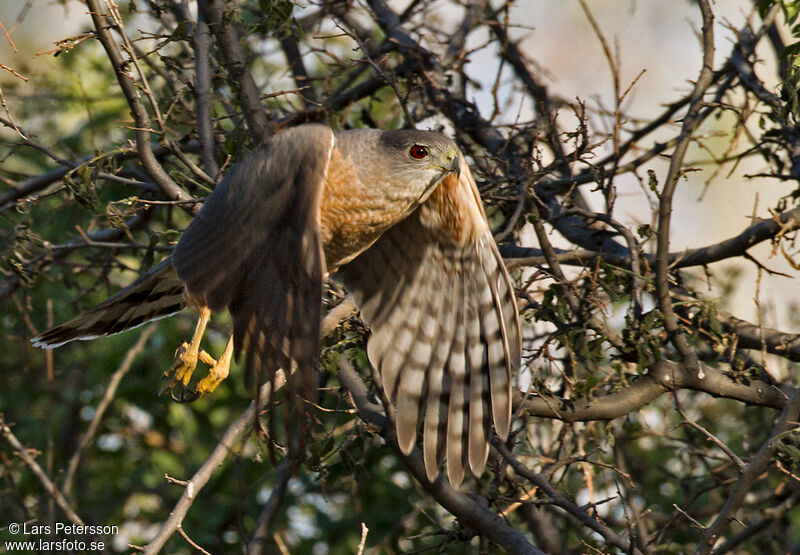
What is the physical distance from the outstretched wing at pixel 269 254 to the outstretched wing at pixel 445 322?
0.86 m

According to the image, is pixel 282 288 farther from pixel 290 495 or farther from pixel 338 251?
pixel 290 495

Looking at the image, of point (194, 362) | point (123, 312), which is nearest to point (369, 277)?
point (194, 362)

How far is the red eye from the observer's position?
3807 millimetres

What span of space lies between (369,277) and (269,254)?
1.20 m

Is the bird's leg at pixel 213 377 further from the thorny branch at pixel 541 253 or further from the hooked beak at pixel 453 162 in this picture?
the hooked beak at pixel 453 162

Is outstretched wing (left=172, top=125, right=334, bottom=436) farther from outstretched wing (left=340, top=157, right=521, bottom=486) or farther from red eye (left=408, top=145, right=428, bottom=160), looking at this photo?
outstretched wing (left=340, top=157, right=521, bottom=486)

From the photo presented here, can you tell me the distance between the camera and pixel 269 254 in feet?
10.3

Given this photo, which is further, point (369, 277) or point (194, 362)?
point (369, 277)

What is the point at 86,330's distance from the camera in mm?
4324

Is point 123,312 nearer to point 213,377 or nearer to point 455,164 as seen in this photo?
point 213,377

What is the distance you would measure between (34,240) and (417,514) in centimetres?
226

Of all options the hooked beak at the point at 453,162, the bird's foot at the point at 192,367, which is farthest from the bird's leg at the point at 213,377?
the hooked beak at the point at 453,162

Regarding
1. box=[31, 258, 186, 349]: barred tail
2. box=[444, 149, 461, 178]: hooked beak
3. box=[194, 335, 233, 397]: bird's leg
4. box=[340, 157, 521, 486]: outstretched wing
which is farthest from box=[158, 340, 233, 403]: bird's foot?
box=[444, 149, 461, 178]: hooked beak

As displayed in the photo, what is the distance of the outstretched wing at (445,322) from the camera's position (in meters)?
3.89
